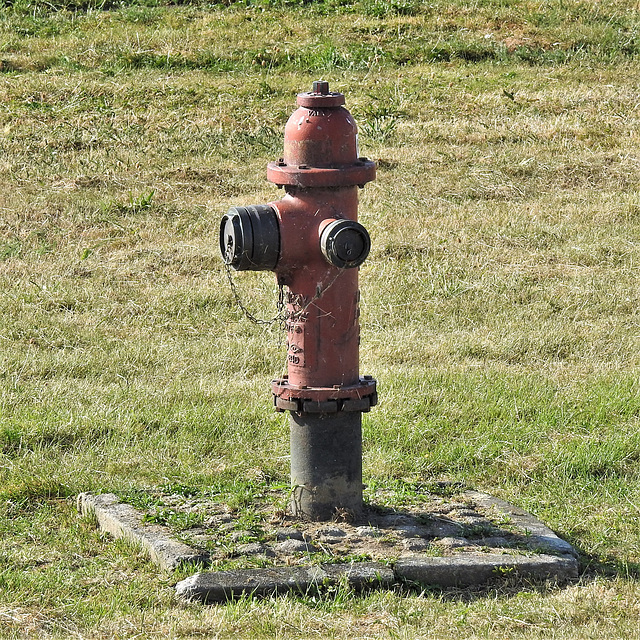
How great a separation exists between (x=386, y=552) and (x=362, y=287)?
3673 mm

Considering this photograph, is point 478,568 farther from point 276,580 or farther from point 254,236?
point 254,236

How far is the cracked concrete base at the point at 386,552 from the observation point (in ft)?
10.8

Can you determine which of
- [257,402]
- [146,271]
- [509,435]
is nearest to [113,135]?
[146,271]

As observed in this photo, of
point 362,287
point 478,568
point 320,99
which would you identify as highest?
point 320,99

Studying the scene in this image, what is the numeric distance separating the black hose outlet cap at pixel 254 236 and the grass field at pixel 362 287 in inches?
40.7

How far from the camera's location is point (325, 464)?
12.1 ft

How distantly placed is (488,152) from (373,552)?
7062 millimetres

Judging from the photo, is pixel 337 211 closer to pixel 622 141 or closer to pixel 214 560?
pixel 214 560

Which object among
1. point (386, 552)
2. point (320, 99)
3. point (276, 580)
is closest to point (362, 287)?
point (320, 99)

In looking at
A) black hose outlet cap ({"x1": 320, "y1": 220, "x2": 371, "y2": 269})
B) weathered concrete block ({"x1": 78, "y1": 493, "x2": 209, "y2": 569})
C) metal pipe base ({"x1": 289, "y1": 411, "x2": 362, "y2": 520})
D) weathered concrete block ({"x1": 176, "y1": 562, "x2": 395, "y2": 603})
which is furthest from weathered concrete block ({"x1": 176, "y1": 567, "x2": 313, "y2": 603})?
black hose outlet cap ({"x1": 320, "y1": 220, "x2": 371, "y2": 269})

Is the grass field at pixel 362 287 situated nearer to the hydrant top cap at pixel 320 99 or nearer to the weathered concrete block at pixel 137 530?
the weathered concrete block at pixel 137 530

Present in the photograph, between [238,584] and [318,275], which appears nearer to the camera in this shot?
[238,584]

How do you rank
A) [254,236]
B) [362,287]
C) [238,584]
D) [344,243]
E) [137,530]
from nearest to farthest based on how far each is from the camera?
[238,584] → [344,243] → [254,236] → [137,530] → [362,287]

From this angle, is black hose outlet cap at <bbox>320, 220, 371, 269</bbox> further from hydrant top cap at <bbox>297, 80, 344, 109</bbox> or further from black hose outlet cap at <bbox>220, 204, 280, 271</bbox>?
hydrant top cap at <bbox>297, 80, 344, 109</bbox>
